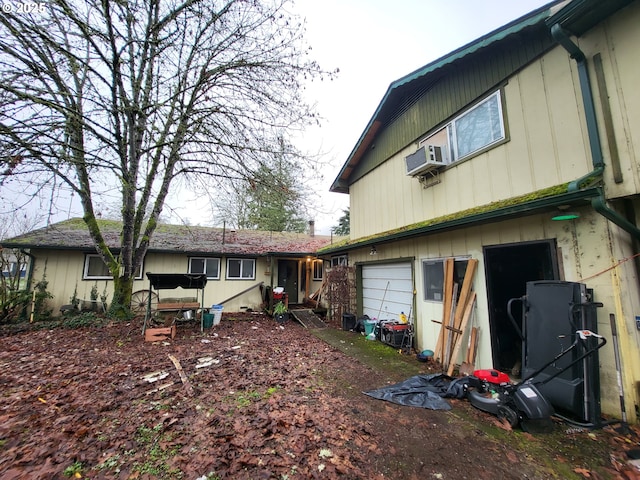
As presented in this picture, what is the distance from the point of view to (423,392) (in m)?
3.92

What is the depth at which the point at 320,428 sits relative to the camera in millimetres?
3020

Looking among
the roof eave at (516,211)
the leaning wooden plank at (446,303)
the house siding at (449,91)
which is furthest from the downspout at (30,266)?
the leaning wooden plank at (446,303)

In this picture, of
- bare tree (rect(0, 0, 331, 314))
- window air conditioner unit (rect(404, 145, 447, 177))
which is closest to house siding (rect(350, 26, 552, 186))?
window air conditioner unit (rect(404, 145, 447, 177))

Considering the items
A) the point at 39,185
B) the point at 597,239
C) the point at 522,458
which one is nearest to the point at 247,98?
the point at 39,185

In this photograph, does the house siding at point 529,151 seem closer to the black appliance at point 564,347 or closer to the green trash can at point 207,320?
the black appliance at point 564,347

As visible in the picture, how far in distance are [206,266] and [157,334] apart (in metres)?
4.58

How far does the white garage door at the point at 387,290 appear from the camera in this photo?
6.70 m

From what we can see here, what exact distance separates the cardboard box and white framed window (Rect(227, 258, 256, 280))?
4.47 meters

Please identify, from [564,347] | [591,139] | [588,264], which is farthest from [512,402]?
[591,139]

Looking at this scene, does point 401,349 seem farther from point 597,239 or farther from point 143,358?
point 143,358

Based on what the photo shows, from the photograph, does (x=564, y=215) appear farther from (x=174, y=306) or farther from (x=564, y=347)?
(x=174, y=306)

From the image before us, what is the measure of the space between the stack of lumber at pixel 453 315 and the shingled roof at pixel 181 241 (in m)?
7.13

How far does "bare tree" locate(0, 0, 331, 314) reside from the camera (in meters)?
5.43

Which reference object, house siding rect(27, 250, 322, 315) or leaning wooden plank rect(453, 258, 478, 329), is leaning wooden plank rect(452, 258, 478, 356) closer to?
leaning wooden plank rect(453, 258, 478, 329)
